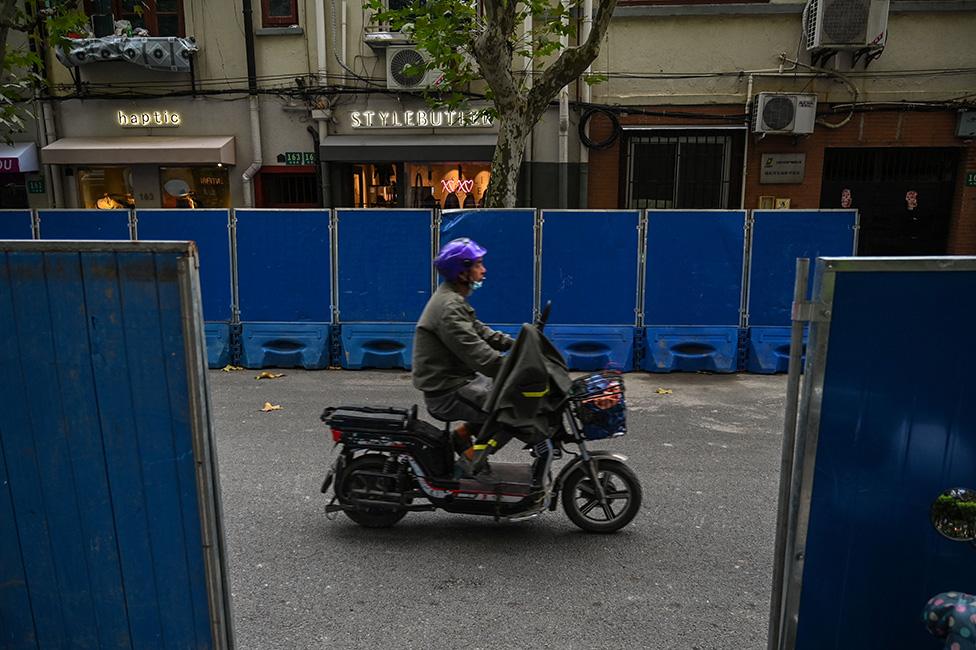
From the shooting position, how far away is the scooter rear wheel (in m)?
4.71

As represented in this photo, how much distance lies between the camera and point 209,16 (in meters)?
14.0

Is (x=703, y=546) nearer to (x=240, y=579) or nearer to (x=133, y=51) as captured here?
(x=240, y=579)

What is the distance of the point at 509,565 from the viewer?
4.39 metres

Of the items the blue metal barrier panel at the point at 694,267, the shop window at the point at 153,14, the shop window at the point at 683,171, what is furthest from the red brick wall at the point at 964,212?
the shop window at the point at 153,14

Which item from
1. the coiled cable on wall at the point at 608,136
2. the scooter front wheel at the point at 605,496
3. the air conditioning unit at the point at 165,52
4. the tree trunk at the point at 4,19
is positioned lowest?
the scooter front wheel at the point at 605,496

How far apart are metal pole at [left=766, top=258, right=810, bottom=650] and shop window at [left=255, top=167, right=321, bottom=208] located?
1322 centimetres

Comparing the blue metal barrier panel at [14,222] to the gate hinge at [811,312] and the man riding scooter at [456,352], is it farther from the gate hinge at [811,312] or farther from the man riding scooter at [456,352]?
the gate hinge at [811,312]

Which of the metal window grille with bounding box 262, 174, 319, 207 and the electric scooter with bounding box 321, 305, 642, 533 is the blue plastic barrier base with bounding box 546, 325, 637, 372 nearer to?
the electric scooter with bounding box 321, 305, 642, 533

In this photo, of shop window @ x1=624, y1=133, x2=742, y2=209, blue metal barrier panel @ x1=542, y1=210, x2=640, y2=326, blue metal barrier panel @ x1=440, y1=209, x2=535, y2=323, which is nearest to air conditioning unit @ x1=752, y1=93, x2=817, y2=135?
shop window @ x1=624, y1=133, x2=742, y2=209

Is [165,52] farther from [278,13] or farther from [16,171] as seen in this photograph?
[16,171]

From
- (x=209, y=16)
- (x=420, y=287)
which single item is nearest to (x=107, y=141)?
(x=209, y=16)

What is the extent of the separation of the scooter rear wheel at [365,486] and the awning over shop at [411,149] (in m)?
9.84

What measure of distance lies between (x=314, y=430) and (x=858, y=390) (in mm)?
5377

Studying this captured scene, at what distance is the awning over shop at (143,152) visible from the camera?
13.8m
